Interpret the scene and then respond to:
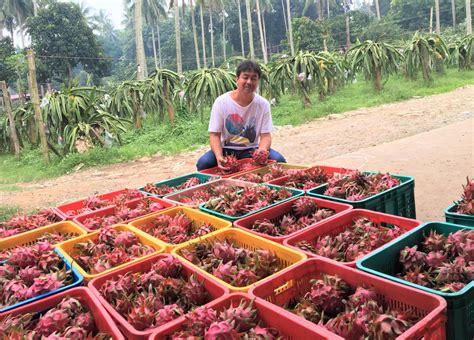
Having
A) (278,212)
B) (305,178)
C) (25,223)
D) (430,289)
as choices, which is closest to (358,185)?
(305,178)

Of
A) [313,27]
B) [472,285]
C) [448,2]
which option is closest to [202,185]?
[472,285]

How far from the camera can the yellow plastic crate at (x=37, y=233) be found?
97.7 inches

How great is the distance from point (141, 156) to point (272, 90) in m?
4.78

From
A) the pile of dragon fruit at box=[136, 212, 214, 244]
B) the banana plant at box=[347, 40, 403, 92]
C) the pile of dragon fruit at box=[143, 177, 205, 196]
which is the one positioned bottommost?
the pile of dragon fruit at box=[136, 212, 214, 244]

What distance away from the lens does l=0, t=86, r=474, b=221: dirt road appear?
15.4 feet

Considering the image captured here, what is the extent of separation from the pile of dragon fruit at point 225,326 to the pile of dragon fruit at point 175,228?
33.2 inches

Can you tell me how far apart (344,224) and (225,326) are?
120cm

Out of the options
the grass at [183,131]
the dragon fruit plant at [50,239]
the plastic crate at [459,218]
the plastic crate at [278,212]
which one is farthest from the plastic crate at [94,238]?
the grass at [183,131]

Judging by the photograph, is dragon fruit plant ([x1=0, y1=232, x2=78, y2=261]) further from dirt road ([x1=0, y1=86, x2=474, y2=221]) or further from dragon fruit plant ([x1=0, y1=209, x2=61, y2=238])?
dirt road ([x1=0, y1=86, x2=474, y2=221])

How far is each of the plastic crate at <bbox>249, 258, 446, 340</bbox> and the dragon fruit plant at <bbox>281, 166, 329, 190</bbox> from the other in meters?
1.27

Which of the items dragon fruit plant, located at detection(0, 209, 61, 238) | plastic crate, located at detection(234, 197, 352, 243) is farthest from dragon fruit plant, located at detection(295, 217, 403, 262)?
dragon fruit plant, located at detection(0, 209, 61, 238)

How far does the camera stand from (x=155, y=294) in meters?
1.72

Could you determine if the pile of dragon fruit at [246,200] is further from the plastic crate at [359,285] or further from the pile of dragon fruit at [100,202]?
the plastic crate at [359,285]

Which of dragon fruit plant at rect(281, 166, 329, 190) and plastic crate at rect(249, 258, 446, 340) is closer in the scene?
plastic crate at rect(249, 258, 446, 340)
